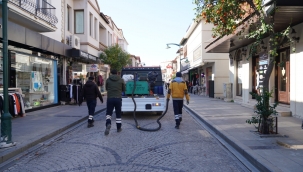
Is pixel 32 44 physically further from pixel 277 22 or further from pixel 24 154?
pixel 277 22

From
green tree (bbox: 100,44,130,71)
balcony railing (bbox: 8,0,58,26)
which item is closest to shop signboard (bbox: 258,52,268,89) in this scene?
balcony railing (bbox: 8,0,58,26)

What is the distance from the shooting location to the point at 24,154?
20.3 ft

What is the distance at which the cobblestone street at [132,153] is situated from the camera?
204 inches

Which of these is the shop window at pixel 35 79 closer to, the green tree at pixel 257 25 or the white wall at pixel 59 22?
the white wall at pixel 59 22

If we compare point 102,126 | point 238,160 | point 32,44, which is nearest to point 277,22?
point 238,160

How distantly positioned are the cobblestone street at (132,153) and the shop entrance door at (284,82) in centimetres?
520

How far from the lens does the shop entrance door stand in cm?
1160

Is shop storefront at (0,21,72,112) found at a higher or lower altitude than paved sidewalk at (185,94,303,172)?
higher

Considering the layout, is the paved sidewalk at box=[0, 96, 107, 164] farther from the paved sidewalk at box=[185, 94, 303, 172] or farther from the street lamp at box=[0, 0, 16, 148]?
the paved sidewalk at box=[185, 94, 303, 172]

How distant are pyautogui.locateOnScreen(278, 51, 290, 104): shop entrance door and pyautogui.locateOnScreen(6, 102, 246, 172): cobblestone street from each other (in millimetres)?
5201

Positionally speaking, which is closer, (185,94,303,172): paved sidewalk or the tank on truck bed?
(185,94,303,172): paved sidewalk

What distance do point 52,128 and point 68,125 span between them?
78cm

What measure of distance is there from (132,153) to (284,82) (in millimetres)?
8825

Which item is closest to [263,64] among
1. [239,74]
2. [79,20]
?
[239,74]
